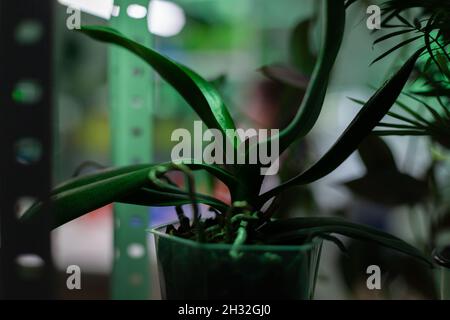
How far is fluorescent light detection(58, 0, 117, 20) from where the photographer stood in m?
0.48

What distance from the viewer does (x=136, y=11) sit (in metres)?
0.50

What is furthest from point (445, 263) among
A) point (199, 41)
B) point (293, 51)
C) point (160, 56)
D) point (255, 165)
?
point (199, 41)

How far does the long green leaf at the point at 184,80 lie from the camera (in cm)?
39

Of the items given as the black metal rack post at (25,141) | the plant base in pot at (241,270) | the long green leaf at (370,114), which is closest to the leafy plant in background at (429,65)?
the long green leaf at (370,114)

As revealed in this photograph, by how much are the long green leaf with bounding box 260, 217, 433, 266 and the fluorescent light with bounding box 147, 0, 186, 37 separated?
0.27 meters

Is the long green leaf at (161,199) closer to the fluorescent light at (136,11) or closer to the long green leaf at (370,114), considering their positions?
the long green leaf at (370,114)

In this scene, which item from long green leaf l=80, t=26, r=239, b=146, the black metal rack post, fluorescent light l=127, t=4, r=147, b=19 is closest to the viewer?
the black metal rack post

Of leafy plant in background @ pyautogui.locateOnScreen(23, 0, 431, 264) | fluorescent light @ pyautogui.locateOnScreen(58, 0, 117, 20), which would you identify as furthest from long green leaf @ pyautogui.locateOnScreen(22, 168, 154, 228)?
fluorescent light @ pyautogui.locateOnScreen(58, 0, 117, 20)

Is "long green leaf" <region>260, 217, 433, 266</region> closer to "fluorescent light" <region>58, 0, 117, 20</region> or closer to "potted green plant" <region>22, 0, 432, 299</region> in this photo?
"potted green plant" <region>22, 0, 432, 299</region>

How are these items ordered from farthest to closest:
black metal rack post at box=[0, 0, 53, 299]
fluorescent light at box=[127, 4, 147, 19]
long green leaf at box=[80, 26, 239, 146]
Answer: fluorescent light at box=[127, 4, 147, 19] → long green leaf at box=[80, 26, 239, 146] → black metal rack post at box=[0, 0, 53, 299]

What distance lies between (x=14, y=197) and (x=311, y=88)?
220 millimetres

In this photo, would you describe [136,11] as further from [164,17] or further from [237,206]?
[237,206]

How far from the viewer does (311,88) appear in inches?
14.3

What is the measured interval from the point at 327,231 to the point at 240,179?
3.1 inches
